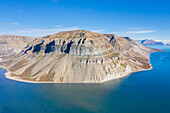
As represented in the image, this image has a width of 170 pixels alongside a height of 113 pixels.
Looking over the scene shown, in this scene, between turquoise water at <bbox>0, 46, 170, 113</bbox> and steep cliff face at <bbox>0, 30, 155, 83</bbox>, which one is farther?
steep cliff face at <bbox>0, 30, 155, 83</bbox>

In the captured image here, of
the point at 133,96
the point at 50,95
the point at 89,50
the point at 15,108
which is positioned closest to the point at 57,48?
the point at 89,50

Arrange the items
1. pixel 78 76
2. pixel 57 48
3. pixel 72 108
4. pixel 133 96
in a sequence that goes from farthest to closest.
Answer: pixel 57 48, pixel 78 76, pixel 133 96, pixel 72 108

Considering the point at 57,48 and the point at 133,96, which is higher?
the point at 57,48

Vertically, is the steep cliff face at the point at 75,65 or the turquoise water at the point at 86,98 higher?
the steep cliff face at the point at 75,65

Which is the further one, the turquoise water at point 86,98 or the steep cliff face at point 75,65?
the steep cliff face at point 75,65

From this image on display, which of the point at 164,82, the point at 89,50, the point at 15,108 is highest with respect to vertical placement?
the point at 89,50

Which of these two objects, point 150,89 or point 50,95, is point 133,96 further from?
point 50,95

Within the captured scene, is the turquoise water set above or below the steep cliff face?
below

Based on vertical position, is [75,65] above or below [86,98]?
above
